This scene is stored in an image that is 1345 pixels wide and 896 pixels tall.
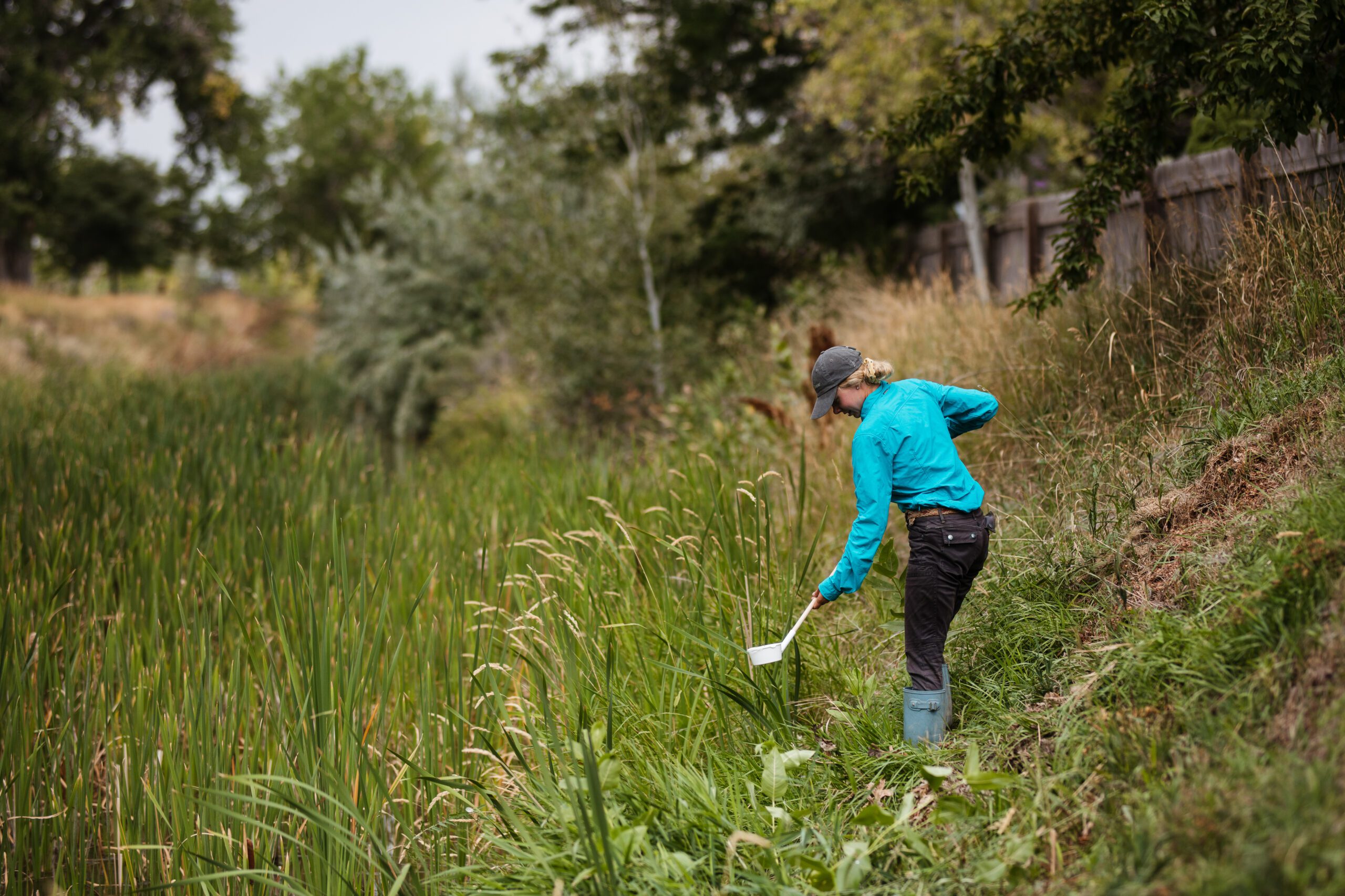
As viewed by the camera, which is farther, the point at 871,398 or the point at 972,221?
the point at 972,221

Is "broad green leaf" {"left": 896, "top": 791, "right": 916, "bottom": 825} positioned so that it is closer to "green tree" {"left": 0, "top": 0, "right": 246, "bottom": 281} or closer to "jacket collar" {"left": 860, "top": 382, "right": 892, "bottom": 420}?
"jacket collar" {"left": 860, "top": 382, "right": 892, "bottom": 420}

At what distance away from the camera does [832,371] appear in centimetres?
318

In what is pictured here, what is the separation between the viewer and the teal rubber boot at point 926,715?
3.04m

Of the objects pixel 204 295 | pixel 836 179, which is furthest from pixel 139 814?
pixel 204 295

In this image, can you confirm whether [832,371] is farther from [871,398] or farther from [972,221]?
[972,221]

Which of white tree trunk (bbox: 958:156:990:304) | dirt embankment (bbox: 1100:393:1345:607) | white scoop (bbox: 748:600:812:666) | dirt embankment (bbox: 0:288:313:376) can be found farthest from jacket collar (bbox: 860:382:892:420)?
dirt embankment (bbox: 0:288:313:376)

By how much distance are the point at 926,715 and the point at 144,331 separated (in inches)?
986

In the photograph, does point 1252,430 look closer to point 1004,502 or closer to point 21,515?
point 1004,502

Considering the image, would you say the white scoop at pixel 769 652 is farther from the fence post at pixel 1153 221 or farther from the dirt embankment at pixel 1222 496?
the fence post at pixel 1153 221

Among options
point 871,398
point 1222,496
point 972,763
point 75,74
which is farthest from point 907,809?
point 75,74

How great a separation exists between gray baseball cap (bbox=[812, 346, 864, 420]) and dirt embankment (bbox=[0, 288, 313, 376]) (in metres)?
14.3

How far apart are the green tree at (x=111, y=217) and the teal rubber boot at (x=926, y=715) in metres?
30.6

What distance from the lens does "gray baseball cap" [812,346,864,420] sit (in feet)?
10.4

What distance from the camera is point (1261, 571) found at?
253cm
